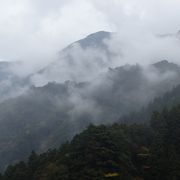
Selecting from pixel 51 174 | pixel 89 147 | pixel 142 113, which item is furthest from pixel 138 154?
pixel 142 113

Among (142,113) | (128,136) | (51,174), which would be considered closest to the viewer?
(51,174)

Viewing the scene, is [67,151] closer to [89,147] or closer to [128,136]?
[89,147]

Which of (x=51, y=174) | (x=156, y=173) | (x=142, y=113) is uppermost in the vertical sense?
(x=142, y=113)

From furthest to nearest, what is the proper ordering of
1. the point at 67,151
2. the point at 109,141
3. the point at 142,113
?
the point at 142,113, the point at 67,151, the point at 109,141

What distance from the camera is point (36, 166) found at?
264 ft

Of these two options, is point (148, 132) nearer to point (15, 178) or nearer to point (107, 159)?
point (107, 159)

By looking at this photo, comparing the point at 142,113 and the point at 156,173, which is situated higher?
the point at 142,113

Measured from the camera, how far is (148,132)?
9212cm

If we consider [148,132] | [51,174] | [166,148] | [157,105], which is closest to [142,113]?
[157,105]

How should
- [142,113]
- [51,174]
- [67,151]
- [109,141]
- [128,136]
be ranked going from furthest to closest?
[142,113] → [128,136] → [67,151] → [109,141] → [51,174]

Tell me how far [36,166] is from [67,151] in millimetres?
7639

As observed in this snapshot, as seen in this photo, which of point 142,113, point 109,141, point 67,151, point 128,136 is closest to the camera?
point 109,141

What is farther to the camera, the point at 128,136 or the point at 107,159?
the point at 128,136

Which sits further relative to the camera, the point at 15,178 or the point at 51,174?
the point at 15,178
